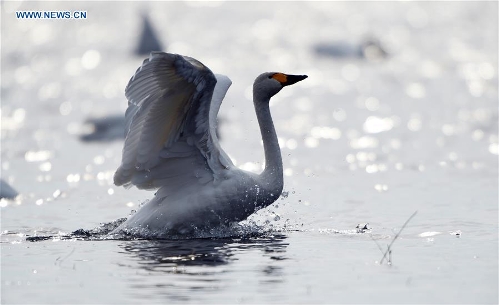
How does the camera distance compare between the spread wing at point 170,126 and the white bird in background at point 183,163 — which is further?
the white bird in background at point 183,163

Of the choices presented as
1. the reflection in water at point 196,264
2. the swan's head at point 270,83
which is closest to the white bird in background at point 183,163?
the swan's head at point 270,83

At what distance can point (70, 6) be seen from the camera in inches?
1928

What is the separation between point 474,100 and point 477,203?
461 inches

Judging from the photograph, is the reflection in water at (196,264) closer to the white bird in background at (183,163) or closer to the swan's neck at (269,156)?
the white bird in background at (183,163)

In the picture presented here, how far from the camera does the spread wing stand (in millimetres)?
9055

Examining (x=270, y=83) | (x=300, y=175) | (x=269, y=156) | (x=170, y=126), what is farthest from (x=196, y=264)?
(x=300, y=175)

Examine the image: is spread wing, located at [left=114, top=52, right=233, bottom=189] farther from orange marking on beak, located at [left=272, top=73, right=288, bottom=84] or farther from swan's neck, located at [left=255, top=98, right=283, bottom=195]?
orange marking on beak, located at [left=272, top=73, right=288, bottom=84]

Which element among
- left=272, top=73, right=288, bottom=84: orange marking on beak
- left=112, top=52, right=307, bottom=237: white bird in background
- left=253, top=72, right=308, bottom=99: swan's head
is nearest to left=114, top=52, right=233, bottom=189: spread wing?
left=112, top=52, right=307, bottom=237: white bird in background

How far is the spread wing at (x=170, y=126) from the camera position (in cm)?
905

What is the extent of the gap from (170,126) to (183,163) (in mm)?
521

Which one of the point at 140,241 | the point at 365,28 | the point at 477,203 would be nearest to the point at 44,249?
the point at 140,241

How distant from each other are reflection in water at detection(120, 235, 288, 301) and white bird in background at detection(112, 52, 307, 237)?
32cm

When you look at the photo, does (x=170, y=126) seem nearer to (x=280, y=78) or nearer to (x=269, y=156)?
(x=269, y=156)

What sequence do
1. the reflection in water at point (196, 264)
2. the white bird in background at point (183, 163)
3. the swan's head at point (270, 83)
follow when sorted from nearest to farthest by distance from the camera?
the reflection in water at point (196, 264), the white bird in background at point (183, 163), the swan's head at point (270, 83)
